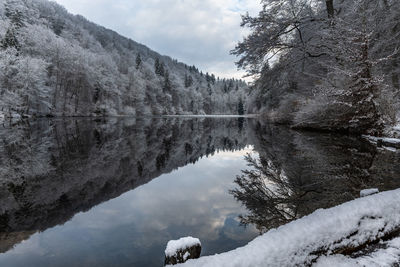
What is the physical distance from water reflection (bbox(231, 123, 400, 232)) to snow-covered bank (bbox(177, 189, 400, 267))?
1156 millimetres

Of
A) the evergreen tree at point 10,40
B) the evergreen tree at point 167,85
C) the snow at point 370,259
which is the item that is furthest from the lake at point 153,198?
the evergreen tree at point 167,85

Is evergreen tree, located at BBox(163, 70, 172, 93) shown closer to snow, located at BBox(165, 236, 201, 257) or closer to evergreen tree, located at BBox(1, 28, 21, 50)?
evergreen tree, located at BBox(1, 28, 21, 50)

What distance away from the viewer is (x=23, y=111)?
3180cm

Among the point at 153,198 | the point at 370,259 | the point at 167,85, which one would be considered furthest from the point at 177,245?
the point at 167,85

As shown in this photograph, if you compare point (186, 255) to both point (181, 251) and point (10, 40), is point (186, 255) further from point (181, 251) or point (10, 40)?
point (10, 40)

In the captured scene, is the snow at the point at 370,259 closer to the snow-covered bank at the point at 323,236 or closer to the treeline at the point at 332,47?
the snow-covered bank at the point at 323,236

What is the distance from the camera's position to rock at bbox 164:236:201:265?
2.05 meters

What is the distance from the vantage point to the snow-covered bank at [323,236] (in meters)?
2.07

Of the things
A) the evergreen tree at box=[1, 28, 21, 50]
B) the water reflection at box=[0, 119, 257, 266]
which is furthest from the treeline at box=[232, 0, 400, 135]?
the evergreen tree at box=[1, 28, 21, 50]

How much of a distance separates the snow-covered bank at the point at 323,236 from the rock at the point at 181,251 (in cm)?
10

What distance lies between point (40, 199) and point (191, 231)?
11.6 feet

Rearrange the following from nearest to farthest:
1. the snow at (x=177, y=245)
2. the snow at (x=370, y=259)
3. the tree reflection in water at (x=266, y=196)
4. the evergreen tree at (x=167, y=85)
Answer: the snow at (x=177, y=245) → the snow at (x=370, y=259) → the tree reflection in water at (x=266, y=196) → the evergreen tree at (x=167, y=85)

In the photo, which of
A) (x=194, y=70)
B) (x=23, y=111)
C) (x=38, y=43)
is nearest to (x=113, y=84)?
(x=38, y=43)

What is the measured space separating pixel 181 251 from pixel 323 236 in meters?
1.49
